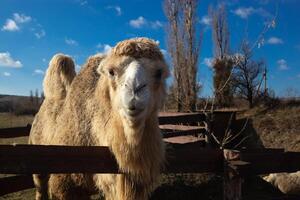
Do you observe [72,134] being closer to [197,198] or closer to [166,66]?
[166,66]

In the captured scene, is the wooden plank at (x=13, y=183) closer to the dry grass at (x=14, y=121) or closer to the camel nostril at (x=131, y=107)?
the camel nostril at (x=131, y=107)

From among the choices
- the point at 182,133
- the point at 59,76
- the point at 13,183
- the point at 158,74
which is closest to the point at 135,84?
the point at 158,74

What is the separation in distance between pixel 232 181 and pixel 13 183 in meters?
3.25

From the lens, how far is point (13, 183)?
16.7 ft

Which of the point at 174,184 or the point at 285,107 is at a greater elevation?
the point at 285,107

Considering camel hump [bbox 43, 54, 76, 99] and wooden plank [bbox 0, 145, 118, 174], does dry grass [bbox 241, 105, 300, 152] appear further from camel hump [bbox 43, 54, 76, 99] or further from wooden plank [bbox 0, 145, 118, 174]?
wooden plank [bbox 0, 145, 118, 174]

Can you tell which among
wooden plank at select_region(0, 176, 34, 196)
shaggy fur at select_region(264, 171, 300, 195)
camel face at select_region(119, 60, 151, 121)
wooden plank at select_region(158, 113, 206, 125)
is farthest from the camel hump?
shaggy fur at select_region(264, 171, 300, 195)

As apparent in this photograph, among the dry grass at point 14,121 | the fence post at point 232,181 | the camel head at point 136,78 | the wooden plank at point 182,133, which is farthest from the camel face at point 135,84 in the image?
the dry grass at point 14,121

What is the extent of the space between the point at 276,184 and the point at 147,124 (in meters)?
5.06

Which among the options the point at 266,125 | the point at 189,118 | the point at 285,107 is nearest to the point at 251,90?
the point at 285,107

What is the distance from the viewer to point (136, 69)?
2662 millimetres

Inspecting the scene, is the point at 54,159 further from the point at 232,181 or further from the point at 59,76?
the point at 59,76

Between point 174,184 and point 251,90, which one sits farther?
point 251,90

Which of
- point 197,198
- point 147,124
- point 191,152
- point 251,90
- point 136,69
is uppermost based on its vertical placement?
point 251,90
